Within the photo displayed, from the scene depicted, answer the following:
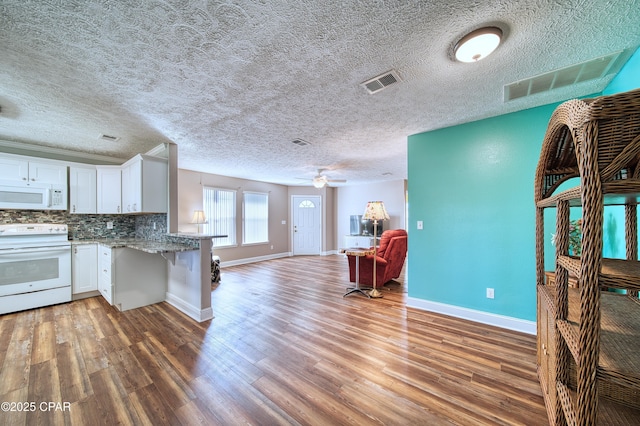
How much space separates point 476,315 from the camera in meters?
2.85

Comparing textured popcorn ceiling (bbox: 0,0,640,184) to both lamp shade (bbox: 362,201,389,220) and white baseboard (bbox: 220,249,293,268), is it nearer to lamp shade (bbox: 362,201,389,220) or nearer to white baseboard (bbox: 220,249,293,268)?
lamp shade (bbox: 362,201,389,220)

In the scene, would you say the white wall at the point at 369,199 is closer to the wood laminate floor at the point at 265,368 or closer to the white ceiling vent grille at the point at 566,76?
→ the wood laminate floor at the point at 265,368

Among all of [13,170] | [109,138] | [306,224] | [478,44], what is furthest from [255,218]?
[478,44]

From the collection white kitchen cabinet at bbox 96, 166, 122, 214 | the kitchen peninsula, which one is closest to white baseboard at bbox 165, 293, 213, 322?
the kitchen peninsula

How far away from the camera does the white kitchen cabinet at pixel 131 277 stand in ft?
10.6

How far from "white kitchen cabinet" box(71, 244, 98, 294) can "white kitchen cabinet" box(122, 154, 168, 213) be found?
92cm

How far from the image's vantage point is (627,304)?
1254 millimetres

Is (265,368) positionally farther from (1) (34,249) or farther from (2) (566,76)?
(1) (34,249)

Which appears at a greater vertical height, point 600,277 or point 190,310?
point 600,277

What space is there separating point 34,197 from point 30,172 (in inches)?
14.7

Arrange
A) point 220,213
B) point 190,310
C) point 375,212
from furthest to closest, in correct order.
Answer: point 220,213 < point 375,212 < point 190,310

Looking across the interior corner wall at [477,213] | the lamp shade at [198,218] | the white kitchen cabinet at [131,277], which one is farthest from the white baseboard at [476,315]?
the lamp shade at [198,218]

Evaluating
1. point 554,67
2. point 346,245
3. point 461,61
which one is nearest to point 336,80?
point 461,61

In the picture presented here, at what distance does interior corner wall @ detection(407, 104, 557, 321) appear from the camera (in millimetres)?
2605
